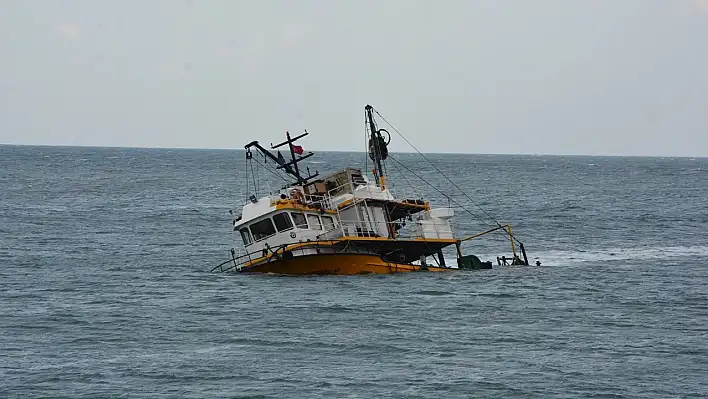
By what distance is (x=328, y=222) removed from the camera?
47250 mm

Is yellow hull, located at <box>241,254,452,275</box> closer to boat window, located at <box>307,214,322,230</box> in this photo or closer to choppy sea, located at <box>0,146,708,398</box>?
choppy sea, located at <box>0,146,708,398</box>

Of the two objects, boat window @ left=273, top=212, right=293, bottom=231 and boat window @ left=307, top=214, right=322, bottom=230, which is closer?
boat window @ left=273, top=212, right=293, bottom=231

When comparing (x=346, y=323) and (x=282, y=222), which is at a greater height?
(x=282, y=222)

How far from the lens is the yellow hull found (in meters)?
45.6

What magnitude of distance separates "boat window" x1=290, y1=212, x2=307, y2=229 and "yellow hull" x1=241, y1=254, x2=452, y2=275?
159 centimetres

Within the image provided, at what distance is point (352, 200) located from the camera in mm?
47719

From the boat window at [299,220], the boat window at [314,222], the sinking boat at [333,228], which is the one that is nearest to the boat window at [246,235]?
the sinking boat at [333,228]

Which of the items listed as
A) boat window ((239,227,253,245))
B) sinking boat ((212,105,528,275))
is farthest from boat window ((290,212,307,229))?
boat window ((239,227,253,245))

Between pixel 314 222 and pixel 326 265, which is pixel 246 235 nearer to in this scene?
pixel 314 222

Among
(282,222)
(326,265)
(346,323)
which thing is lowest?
(346,323)

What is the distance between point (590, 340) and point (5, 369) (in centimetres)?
1957

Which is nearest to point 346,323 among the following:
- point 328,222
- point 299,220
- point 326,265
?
point 326,265

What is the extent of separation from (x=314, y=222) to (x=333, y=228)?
112cm

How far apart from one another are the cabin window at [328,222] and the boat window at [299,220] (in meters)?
1.25
